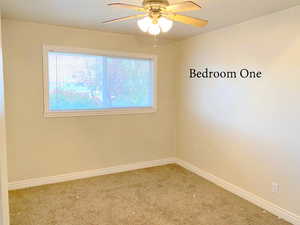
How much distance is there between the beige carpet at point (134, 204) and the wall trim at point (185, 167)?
0.29 feet

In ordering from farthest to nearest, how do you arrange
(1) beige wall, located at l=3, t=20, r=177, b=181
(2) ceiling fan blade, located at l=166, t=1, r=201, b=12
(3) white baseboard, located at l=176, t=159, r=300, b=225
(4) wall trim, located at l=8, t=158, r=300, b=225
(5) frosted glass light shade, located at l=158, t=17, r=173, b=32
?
(1) beige wall, located at l=3, t=20, r=177, b=181
(4) wall trim, located at l=8, t=158, r=300, b=225
(3) white baseboard, located at l=176, t=159, r=300, b=225
(5) frosted glass light shade, located at l=158, t=17, r=173, b=32
(2) ceiling fan blade, located at l=166, t=1, r=201, b=12

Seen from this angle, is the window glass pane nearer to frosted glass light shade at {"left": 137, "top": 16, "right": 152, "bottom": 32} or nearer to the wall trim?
the wall trim

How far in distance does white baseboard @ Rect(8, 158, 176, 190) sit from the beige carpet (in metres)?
0.11

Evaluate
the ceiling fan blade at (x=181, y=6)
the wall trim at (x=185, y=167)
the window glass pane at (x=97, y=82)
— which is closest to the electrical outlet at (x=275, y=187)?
the wall trim at (x=185, y=167)

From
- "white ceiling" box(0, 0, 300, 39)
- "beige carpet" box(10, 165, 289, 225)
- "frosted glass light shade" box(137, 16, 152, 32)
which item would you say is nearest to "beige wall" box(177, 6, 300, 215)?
"white ceiling" box(0, 0, 300, 39)

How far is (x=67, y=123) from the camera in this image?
3.53m

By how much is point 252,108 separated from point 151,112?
1.77m

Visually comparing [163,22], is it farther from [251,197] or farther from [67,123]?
[251,197]

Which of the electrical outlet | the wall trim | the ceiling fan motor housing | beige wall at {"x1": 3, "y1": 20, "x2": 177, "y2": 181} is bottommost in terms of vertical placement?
the wall trim

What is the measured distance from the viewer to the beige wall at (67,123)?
3186mm

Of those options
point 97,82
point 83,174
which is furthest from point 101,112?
point 83,174

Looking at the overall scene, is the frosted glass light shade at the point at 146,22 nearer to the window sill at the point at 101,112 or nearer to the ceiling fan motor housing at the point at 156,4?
the ceiling fan motor housing at the point at 156,4

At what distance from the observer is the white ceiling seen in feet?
7.93

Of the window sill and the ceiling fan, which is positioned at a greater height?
the ceiling fan
